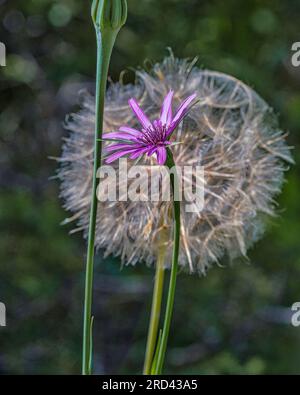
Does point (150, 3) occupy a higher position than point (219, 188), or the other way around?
point (150, 3)

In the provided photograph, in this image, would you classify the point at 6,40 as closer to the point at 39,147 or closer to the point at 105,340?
the point at 39,147

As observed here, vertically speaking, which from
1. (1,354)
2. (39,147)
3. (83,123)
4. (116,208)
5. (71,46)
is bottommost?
(1,354)

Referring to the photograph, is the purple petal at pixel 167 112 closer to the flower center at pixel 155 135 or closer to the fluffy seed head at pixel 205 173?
the flower center at pixel 155 135

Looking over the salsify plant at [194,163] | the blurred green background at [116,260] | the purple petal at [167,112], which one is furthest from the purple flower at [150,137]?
the blurred green background at [116,260]

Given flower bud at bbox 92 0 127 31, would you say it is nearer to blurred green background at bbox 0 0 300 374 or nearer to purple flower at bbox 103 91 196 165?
purple flower at bbox 103 91 196 165
